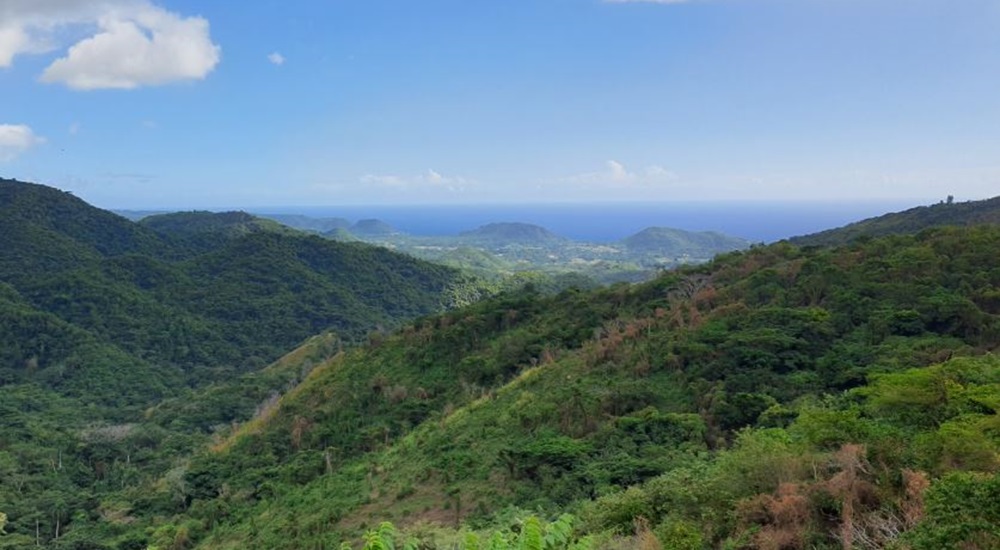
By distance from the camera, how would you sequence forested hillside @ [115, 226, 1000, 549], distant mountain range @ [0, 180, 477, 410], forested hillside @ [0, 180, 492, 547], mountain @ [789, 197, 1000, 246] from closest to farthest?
forested hillside @ [115, 226, 1000, 549]
forested hillside @ [0, 180, 492, 547]
mountain @ [789, 197, 1000, 246]
distant mountain range @ [0, 180, 477, 410]

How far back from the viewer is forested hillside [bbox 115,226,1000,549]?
6.29 meters

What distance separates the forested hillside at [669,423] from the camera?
248 inches

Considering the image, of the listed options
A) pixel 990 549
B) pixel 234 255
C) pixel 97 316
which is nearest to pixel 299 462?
pixel 990 549

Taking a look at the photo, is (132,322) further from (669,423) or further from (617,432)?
(669,423)

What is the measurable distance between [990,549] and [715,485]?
3.46 meters

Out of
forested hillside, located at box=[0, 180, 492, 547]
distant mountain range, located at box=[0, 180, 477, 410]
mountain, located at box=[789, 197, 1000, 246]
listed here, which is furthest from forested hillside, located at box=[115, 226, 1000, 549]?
distant mountain range, located at box=[0, 180, 477, 410]

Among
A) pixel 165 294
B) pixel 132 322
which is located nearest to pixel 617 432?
pixel 132 322

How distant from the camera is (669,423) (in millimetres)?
13039

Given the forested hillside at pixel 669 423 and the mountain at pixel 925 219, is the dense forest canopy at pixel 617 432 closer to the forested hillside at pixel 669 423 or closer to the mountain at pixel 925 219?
the forested hillside at pixel 669 423

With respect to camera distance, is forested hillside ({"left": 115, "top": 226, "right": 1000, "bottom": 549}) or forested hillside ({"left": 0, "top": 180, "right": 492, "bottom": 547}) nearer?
forested hillside ({"left": 115, "top": 226, "right": 1000, "bottom": 549})

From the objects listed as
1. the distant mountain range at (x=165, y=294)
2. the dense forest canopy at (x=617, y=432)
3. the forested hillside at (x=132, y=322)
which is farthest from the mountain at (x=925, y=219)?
the distant mountain range at (x=165, y=294)

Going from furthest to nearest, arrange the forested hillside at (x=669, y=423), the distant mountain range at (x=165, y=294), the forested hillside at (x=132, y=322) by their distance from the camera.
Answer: the distant mountain range at (x=165, y=294), the forested hillside at (x=132, y=322), the forested hillside at (x=669, y=423)

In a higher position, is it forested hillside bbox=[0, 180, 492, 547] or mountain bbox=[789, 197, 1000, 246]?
mountain bbox=[789, 197, 1000, 246]

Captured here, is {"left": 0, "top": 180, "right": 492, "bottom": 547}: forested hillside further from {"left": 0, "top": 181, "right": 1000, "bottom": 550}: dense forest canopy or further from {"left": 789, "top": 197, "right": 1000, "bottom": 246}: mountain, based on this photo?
{"left": 789, "top": 197, "right": 1000, "bottom": 246}: mountain
